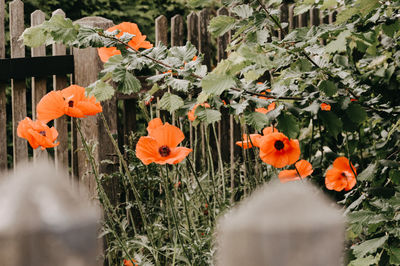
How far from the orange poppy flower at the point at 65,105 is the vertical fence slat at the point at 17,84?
1.13m

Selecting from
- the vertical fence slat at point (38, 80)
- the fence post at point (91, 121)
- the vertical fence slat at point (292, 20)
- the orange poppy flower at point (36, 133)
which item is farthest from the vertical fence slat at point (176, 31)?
the orange poppy flower at point (36, 133)

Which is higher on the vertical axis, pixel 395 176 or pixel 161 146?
pixel 161 146

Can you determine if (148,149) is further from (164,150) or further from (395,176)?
(395,176)

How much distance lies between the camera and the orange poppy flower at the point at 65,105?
72.5 inches

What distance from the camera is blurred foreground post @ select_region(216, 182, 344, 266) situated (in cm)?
42

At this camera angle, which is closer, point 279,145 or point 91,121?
point 279,145

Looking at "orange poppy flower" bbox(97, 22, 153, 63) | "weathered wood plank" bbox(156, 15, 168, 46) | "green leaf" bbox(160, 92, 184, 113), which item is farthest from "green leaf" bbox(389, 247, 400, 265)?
"weathered wood plank" bbox(156, 15, 168, 46)

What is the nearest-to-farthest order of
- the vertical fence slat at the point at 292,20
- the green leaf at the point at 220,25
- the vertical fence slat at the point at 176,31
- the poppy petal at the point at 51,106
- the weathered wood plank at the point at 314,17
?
the green leaf at the point at 220,25 < the poppy petal at the point at 51,106 < the vertical fence slat at the point at 176,31 < the vertical fence slat at the point at 292,20 < the weathered wood plank at the point at 314,17

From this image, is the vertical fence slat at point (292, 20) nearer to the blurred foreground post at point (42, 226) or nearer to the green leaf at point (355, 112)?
the green leaf at point (355, 112)

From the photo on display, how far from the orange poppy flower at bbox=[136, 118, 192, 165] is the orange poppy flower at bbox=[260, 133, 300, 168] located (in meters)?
0.34

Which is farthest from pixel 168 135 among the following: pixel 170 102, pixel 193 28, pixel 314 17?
pixel 314 17

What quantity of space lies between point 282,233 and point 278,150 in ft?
5.16

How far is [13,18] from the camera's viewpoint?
9.48ft

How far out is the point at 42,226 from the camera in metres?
0.43
